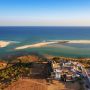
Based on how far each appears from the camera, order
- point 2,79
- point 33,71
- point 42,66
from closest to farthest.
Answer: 1. point 2,79
2. point 33,71
3. point 42,66

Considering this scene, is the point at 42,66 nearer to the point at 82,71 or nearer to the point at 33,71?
the point at 33,71

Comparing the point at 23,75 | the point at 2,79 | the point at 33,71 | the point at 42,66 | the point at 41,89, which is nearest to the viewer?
the point at 41,89

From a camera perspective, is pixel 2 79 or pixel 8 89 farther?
pixel 2 79

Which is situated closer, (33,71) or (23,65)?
(33,71)

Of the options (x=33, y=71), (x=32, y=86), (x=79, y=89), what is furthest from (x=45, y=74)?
(x=79, y=89)

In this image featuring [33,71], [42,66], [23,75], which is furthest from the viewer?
[42,66]

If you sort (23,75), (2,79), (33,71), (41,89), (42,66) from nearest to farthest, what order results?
(41,89)
(2,79)
(23,75)
(33,71)
(42,66)

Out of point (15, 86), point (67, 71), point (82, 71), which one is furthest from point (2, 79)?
point (82, 71)

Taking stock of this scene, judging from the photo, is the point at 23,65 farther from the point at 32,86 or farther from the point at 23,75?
the point at 32,86
